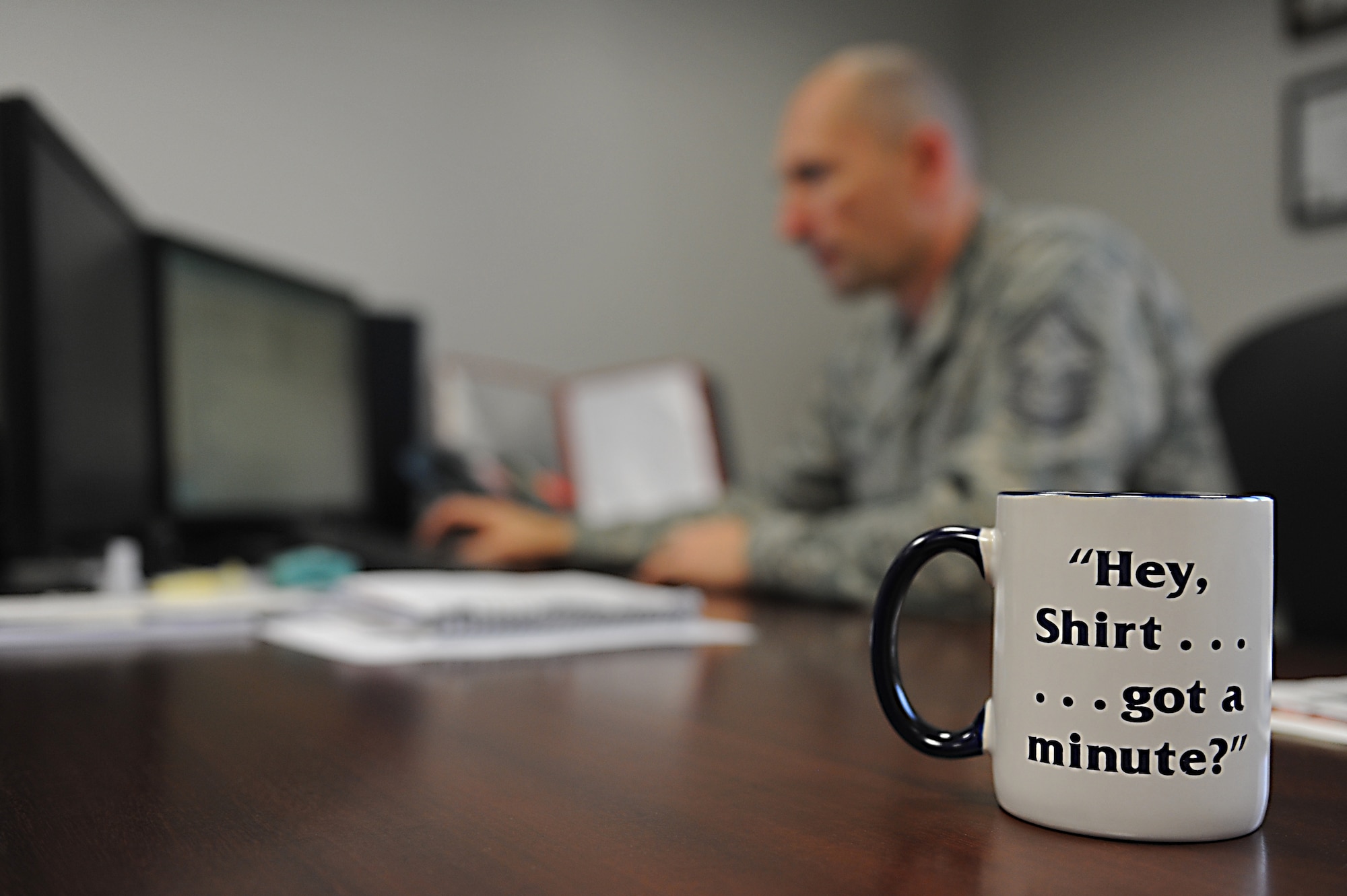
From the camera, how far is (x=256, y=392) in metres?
1.44

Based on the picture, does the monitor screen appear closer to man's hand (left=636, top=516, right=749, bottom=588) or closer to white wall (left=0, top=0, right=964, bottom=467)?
white wall (left=0, top=0, right=964, bottom=467)

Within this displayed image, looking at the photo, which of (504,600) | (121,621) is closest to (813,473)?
(504,600)

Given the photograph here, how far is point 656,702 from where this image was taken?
53 centimetres

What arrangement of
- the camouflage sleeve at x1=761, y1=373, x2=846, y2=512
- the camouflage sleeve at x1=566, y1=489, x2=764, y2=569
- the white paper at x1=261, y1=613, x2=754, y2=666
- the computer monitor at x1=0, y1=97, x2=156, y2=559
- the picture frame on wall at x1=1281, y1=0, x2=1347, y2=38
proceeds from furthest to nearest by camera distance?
the picture frame on wall at x1=1281, y1=0, x2=1347, y2=38 → the camouflage sleeve at x1=761, y1=373, x2=846, y2=512 → the camouflage sleeve at x1=566, y1=489, x2=764, y2=569 → the computer monitor at x1=0, y1=97, x2=156, y2=559 → the white paper at x1=261, y1=613, x2=754, y2=666

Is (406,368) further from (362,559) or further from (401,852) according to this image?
(401,852)

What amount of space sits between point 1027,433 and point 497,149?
4.48 feet

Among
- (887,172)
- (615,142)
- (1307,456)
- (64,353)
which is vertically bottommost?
(1307,456)

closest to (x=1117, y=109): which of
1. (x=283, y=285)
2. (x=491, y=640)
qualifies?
(x=283, y=285)

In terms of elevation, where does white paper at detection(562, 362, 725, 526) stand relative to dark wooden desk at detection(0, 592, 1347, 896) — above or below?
above

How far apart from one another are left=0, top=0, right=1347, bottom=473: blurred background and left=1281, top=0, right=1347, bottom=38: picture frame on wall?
0.03 meters

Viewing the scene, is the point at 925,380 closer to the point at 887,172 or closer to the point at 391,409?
the point at 887,172

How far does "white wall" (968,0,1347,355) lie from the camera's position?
7.43 feet

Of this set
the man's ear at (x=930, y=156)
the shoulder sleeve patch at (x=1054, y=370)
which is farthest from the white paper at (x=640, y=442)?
the shoulder sleeve patch at (x=1054, y=370)

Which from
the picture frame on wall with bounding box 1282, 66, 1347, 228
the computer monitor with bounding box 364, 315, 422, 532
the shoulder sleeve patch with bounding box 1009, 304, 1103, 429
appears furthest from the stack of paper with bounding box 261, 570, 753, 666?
the picture frame on wall with bounding box 1282, 66, 1347, 228
